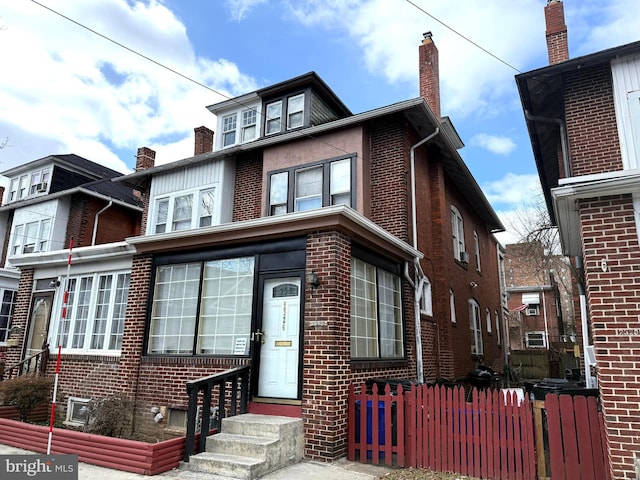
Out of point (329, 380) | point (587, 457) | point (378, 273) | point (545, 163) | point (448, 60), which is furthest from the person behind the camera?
point (448, 60)

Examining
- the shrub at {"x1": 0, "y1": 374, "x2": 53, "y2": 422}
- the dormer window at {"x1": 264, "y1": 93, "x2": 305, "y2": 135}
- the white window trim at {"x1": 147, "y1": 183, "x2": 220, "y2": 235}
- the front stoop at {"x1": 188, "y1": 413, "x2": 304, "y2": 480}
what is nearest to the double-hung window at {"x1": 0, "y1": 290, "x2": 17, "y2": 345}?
the white window trim at {"x1": 147, "y1": 183, "x2": 220, "y2": 235}

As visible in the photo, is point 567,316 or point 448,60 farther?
point 567,316

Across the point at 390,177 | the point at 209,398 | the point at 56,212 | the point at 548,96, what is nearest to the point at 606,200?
the point at 548,96

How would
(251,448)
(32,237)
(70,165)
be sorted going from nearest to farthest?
(251,448) → (32,237) → (70,165)

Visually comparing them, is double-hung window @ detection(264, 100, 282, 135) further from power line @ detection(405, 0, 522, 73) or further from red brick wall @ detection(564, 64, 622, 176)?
red brick wall @ detection(564, 64, 622, 176)

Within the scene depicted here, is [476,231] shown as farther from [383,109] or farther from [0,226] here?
[0,226]

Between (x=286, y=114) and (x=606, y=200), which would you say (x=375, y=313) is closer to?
(x=606, y=200)

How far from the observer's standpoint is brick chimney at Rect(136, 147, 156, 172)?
2000 centimetres

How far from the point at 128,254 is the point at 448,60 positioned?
1125cm

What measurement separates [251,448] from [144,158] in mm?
17080

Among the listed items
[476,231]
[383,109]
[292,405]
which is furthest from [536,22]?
[292,405]

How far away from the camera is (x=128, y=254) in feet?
32.6

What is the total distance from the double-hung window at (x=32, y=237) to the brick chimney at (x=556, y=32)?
63.3ft

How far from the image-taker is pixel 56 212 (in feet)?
62.0
